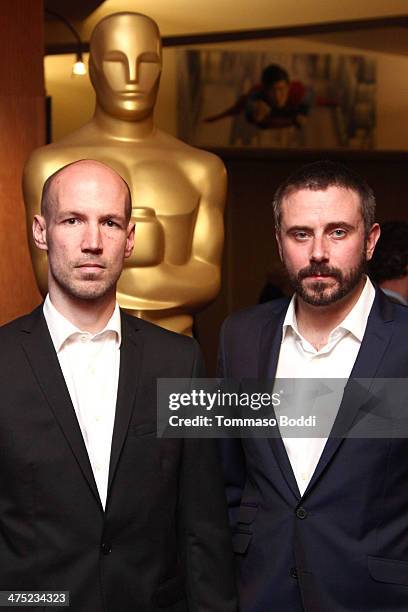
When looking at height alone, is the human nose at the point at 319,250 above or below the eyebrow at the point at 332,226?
below

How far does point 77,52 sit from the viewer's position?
709 cm

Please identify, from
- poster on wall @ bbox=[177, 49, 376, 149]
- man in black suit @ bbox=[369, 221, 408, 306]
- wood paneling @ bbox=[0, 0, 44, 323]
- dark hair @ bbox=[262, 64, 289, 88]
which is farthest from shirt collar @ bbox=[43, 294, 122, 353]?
dark hair @ bbox=[262, 64, 289, 88]

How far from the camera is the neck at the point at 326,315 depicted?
274cm

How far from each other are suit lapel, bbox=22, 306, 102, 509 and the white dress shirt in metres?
0.49

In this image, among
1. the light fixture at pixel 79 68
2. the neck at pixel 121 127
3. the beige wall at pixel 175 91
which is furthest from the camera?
the beige wall at pixel 175 91

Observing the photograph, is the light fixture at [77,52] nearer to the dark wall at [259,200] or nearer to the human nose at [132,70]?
the dark wall at [259,200]

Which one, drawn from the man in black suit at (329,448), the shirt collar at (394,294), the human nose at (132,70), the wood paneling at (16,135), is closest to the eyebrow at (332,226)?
the man in black suit at (329,448)

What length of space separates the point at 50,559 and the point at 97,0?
5.06 meters

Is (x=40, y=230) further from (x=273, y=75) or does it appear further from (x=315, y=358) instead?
(x=273, y=75)

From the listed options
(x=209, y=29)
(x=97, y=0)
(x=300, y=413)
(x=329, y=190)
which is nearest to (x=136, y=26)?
(x=329, y=190)

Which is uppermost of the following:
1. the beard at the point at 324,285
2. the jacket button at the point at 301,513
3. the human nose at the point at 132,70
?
the human nose at the point at 132,70

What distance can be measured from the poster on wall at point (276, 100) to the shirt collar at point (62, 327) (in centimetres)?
570

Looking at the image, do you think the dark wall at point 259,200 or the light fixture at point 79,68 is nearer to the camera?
the light fixture at point 79,68

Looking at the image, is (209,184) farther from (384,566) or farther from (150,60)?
(384,566)
